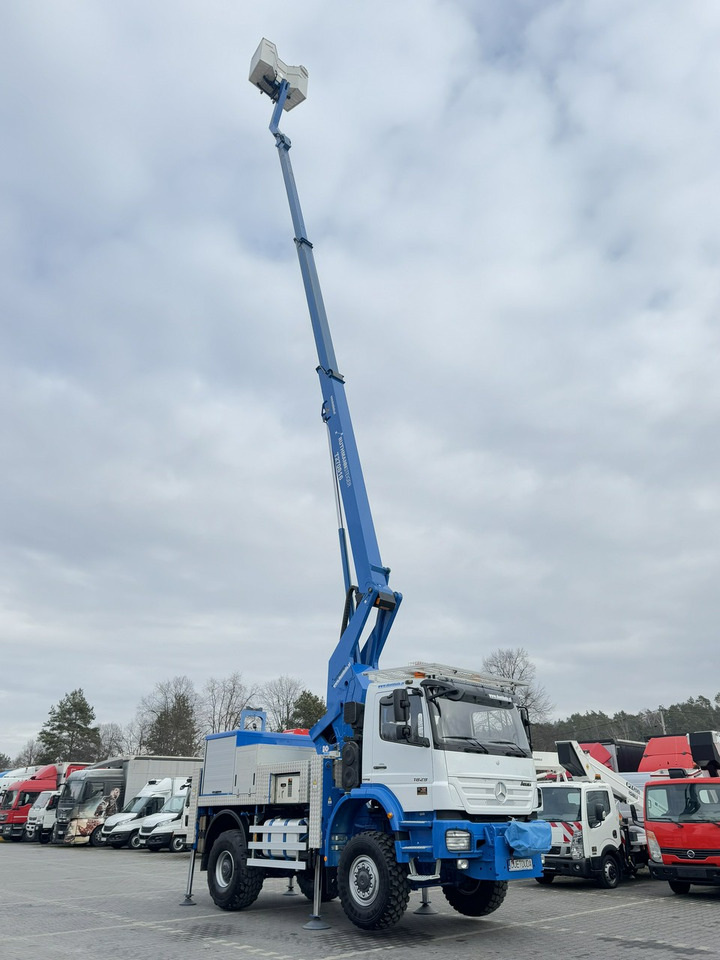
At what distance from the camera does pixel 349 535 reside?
1243 centimetres

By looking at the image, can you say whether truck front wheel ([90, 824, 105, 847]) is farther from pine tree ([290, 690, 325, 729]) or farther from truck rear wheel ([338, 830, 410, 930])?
pine tree ([290, 690, 325, 729])

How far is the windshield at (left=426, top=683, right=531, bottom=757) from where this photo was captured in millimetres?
8898

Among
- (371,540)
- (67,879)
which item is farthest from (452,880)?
(67,879)

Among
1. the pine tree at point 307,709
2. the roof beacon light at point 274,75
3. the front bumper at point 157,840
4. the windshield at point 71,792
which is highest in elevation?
the roof beacon light at point 274,75

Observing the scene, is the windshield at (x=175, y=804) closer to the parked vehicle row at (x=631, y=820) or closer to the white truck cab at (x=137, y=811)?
the white truck cab at (x=137, y=811)

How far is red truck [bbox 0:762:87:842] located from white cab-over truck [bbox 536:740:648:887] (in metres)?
25.0

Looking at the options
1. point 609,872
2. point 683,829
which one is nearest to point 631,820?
point 609,872

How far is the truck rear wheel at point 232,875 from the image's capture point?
424 inches

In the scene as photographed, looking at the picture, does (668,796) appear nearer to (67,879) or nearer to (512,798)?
(512,798)

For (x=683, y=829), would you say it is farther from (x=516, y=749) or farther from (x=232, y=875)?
(x=232, y=875)

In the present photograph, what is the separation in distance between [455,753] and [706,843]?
5.87 metres

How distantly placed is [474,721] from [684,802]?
226 inches

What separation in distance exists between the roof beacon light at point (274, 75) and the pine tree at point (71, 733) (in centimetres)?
6872

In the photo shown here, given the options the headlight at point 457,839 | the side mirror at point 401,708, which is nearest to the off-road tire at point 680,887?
the headlight at point 457,839
